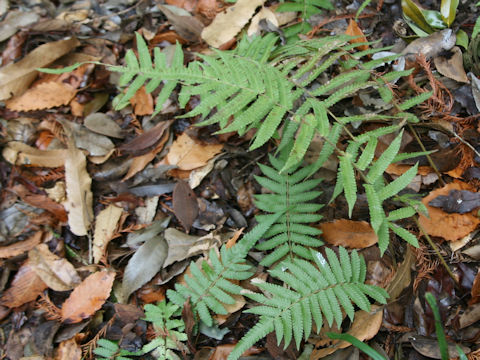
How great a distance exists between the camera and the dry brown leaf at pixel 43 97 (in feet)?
10.8

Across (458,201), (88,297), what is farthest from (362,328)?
(88,297)

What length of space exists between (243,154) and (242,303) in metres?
1.02

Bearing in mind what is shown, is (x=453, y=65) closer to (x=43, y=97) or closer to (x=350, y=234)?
(x=350, y=234)

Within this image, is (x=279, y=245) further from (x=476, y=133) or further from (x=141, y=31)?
(x=141, y=31)

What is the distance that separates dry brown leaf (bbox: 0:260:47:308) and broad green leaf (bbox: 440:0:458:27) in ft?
10.6

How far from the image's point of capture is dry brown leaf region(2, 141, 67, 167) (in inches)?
125

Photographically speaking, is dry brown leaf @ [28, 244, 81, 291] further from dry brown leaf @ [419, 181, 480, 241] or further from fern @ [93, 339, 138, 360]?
dry brown leaf @ [419, 181, 480, 241]

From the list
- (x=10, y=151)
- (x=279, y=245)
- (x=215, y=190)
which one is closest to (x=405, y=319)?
(x=279, y=245)

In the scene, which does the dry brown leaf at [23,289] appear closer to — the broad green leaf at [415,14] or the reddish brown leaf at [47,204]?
the reddish brown leaf at [47,204]

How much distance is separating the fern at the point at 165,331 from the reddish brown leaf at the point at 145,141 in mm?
1153

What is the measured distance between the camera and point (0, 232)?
308 centimetres

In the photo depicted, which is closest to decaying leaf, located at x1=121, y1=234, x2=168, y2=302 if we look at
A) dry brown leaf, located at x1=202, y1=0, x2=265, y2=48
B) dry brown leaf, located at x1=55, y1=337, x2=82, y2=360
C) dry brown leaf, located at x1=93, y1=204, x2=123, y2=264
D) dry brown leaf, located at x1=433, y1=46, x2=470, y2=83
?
dry brown leaf, located at x1=93, y1=204, x2=123, y2=264

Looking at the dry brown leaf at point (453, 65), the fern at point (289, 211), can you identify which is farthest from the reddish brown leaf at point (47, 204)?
the dry brown leaf at point (453, 65)

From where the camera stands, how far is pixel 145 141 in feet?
10.1
